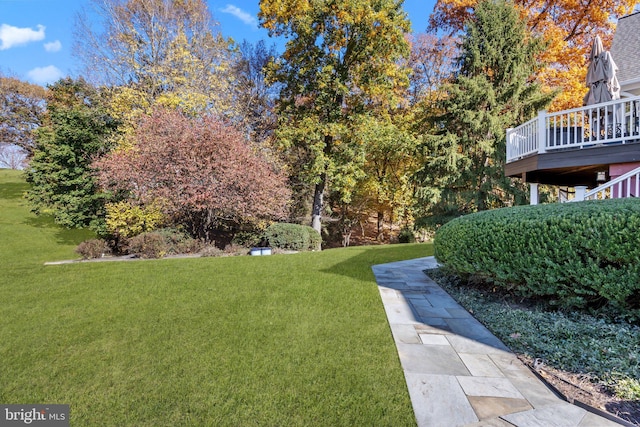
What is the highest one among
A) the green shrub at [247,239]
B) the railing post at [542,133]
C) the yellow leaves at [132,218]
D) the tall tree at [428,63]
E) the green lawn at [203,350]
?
the tall tree at [428,63]

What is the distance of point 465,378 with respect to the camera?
232cm

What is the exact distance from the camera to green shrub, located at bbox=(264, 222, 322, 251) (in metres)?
10.3

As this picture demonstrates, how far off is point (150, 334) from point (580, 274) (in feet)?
13.9

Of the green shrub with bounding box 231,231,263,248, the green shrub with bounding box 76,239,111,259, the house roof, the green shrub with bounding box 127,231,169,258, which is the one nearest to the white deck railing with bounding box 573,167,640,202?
the house roof

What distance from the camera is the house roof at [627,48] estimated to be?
27.5 ft

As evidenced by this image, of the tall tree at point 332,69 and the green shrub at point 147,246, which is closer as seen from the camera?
the green shrub at point 147,246

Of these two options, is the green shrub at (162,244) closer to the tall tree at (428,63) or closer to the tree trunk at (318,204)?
the tree trunk at (318,204)

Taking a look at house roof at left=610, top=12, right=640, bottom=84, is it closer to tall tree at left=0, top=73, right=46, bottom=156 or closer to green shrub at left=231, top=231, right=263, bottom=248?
green shrub at left=231, top=231, right=263, bottom=248

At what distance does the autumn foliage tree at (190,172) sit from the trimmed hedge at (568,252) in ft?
22.0

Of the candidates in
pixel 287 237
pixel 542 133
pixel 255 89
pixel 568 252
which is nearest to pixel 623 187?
pixel 542 133

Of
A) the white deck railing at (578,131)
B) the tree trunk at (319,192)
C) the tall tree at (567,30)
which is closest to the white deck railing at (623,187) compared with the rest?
the white deck railing at (578,131)

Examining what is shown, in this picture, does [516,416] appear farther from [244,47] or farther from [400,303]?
[244,47]

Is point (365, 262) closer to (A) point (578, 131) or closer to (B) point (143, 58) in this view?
(A) point (578, 131)

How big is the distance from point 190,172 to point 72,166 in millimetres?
6945
